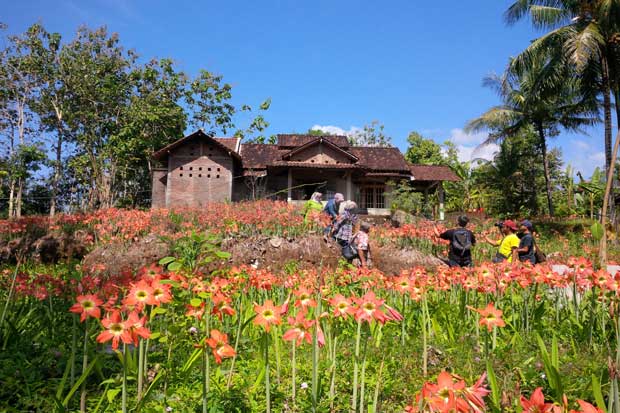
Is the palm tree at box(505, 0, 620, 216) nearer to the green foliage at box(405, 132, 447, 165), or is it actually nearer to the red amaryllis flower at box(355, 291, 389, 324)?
the red amaryllis flower at box(355, 291, 389, 324)

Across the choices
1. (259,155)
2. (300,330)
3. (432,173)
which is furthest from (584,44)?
(300,330)

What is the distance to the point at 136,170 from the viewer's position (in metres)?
28.2

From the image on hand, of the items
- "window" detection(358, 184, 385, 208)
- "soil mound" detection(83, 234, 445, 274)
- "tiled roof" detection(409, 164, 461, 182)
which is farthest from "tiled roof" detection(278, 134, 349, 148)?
"soil mound" detection(83, 234, 445, 274)

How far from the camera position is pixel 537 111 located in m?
25.3

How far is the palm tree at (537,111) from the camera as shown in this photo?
1919cm

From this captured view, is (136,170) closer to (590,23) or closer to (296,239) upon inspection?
(296,239)

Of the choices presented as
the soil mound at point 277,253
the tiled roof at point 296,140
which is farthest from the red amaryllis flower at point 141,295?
the tiled roof at point 296,140

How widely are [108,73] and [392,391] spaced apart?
29413 millimetres

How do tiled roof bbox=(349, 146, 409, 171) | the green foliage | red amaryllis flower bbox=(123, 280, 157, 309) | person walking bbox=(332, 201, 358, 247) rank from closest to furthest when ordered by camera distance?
red amaryllis flower bbox=(123, 280, 157, 309) → person walking bbox=(332, 201, 358, 247) → tiled roof bbox=(349, 146, 409, 171) → the green foliage

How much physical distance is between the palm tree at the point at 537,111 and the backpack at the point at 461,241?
15133 mm

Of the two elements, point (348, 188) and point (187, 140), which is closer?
point (187, 140)

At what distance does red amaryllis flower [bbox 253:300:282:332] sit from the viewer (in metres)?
1.76

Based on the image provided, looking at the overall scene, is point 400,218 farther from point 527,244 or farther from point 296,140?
point 527,244

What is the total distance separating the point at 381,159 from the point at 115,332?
2528 cm
